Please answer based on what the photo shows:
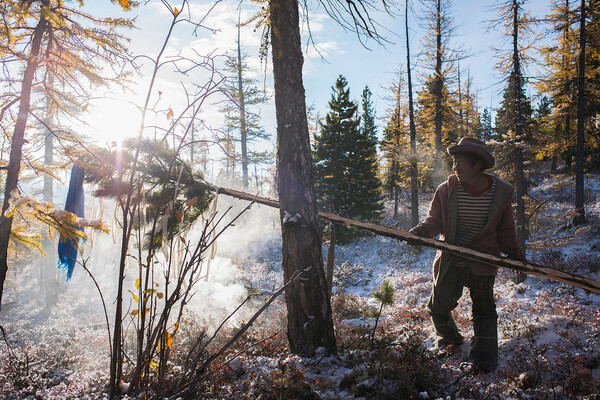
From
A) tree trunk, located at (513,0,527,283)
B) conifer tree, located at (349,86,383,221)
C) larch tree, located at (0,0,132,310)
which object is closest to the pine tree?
conifer tree, located at (349,86,383,221)

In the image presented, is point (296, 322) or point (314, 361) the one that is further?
point (296, 322)

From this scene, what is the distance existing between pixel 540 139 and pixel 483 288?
1101 cm

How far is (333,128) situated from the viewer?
20125 mm

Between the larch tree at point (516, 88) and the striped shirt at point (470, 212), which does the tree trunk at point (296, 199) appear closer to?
the striped shirt at point (470, 212)

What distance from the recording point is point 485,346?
3.43m

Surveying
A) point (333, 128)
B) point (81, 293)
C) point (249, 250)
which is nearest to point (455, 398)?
point (333, 128)

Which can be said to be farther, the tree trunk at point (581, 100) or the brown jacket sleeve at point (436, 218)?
the tree trunk at point (581, 100)

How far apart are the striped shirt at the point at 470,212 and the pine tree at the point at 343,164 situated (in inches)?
633

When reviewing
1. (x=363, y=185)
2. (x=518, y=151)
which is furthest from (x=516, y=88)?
(x=363, y=185)

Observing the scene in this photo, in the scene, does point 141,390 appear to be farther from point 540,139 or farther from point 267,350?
point 540,139

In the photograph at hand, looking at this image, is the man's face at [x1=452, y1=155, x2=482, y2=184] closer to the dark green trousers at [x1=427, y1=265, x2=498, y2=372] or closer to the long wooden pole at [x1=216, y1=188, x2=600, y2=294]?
the long wooden pole at [x1=216, y1=188, x2=600, y2=294]

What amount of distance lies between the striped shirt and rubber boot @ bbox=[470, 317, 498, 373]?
72 centimetres

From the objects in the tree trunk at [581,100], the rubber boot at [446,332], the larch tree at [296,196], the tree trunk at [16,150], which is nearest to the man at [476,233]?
the rubber boot at [446,332]

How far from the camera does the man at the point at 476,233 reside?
11.5ft
